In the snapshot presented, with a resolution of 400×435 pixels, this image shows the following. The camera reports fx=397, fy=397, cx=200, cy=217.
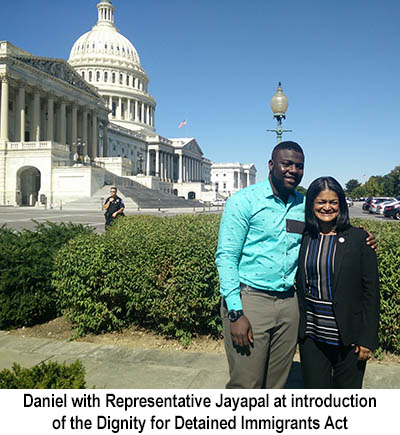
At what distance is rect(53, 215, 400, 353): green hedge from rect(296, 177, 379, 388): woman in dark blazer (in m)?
1.96

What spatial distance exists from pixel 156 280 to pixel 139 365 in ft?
3.59

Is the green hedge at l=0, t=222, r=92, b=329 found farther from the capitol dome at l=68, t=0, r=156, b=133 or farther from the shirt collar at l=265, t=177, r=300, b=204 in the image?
the capitol dome at l=68, t=0, r=156, b=133

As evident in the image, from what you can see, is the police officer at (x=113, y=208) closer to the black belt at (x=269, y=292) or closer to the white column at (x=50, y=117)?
the black belt at (x=269, y=292)

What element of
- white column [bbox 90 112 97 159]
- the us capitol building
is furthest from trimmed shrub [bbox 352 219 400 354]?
white column [bbox 90 112 97 159]

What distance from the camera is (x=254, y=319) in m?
2.87

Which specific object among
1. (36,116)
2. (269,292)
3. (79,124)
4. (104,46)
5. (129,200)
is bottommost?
(269,292)

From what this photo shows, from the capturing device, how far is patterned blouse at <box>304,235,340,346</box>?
2.87 metres

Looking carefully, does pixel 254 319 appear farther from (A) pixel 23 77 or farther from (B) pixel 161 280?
(A) pixel 23 77

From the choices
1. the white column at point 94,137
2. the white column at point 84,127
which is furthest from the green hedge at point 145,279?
the white column at point 94,137

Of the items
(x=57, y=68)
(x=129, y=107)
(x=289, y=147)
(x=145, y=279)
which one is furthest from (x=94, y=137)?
(x=289, y=147)

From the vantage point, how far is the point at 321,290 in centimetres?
290

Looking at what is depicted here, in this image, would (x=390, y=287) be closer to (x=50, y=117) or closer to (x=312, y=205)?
(x=312, y=205)
